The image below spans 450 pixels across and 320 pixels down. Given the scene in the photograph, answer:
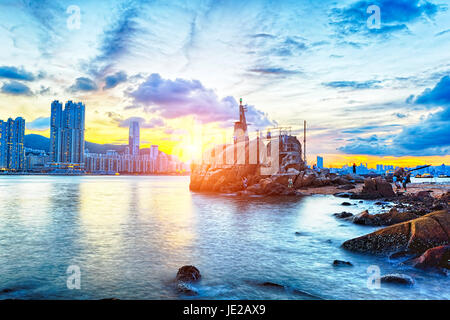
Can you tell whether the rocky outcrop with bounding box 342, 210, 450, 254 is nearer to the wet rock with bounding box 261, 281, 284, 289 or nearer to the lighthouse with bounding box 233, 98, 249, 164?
the wet rock with bounding box 261, 281, 284, 289

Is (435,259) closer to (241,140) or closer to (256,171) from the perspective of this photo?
(256,171)

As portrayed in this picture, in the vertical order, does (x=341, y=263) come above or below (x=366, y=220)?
below

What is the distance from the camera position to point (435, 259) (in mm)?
10719

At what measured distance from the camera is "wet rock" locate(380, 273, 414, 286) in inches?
387

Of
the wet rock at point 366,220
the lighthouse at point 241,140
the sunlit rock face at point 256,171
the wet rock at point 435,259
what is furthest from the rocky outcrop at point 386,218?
the lighthouse at point 241,140

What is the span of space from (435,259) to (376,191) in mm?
33215

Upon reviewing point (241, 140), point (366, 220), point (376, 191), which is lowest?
point (366, 220)

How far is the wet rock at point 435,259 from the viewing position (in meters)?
10.6

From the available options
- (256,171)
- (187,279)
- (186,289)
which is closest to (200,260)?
(187,279)

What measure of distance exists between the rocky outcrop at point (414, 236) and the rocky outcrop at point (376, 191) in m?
29.4

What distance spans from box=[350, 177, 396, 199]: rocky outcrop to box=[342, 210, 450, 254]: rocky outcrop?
1157 inches

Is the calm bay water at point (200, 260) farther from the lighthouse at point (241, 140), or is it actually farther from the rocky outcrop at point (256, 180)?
the lighthouse at point (241, 140)

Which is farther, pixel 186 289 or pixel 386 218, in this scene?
pixel 386 218
